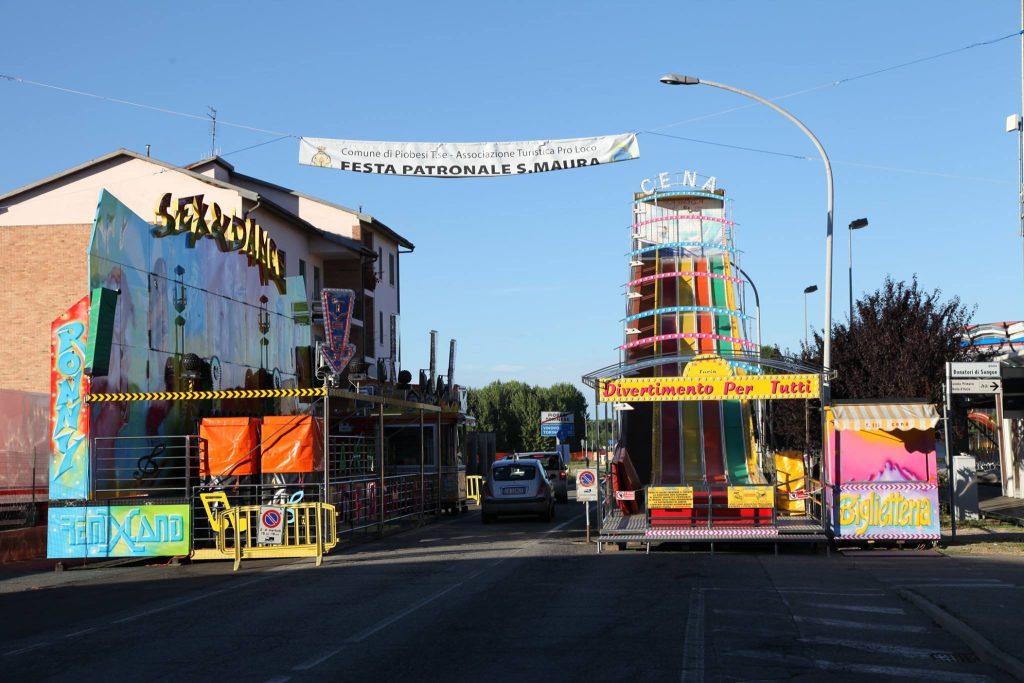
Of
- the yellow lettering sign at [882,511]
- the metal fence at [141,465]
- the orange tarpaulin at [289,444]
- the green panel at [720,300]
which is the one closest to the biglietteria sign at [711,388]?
the yellow lettering sign at [882,511]

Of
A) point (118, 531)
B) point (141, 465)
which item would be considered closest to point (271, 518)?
point (118, 531)

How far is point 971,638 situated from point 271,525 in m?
13.7

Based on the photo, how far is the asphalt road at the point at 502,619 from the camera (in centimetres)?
1016

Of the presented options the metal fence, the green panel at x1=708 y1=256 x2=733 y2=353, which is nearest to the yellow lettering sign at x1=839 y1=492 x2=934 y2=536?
the metal fence

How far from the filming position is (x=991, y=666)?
396 inches

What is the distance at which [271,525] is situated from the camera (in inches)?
856

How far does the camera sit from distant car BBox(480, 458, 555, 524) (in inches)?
1252

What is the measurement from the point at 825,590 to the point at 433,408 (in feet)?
60.5

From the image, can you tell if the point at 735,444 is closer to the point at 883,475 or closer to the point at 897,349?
the point at 897,349

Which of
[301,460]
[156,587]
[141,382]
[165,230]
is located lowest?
[156,587]

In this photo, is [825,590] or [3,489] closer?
[825,590]

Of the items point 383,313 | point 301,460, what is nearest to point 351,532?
point 301,460

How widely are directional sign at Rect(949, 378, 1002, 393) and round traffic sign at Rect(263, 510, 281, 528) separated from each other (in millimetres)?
12377

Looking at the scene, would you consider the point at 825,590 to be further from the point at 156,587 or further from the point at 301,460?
the point at 301,460
